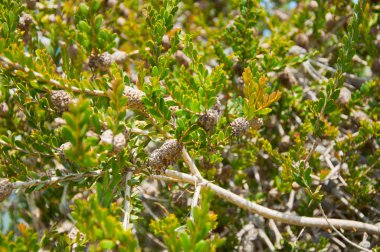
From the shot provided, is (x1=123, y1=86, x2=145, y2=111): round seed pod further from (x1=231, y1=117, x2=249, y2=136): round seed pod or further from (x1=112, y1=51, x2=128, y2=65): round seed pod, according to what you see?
(x1=112, y1=51, x2=128, y2=65): round seed pod

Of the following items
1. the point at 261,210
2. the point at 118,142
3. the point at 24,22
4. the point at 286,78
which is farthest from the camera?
the point at 286,78

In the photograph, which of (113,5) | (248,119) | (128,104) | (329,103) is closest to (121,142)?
(128,104)

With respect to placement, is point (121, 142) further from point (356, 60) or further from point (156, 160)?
point (356, 60)

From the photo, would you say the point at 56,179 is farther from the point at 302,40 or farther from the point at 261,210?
the point at 302,40

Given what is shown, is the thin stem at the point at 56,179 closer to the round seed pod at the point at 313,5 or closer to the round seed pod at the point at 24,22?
the round seed pod at the point at 24,22

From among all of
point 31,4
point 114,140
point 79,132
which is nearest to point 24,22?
point 31,4

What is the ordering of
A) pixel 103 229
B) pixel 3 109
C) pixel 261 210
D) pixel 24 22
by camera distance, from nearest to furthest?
pixel 103 229, pixel 261 210, pixel 24 22, pixel 3 109

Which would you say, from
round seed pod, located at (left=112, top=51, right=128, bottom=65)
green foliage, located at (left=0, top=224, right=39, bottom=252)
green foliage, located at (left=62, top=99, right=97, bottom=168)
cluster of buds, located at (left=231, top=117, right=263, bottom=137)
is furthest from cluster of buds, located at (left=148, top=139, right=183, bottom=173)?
round seed pod, located at (left=112, top=51, right=128, bottom=65)
